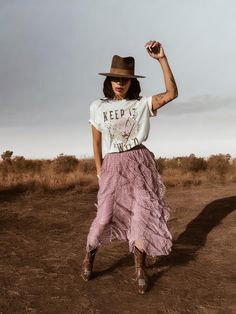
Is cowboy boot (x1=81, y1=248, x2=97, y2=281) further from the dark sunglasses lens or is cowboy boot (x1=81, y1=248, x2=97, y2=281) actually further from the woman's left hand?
the woman's left hand

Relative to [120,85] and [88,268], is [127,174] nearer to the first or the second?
[120,85]

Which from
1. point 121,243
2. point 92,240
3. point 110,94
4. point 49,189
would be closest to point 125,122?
point 110,94

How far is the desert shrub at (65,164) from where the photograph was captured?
2139 centimetres

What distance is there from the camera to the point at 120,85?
13.5ft

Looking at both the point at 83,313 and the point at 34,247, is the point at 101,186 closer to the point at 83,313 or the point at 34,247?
the point at 83,313

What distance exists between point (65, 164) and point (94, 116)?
18.2 meters

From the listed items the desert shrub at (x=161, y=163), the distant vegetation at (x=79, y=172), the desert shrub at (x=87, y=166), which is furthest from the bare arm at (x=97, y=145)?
the desert shrub at (x=87, y=166)

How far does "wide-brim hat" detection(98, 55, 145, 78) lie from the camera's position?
410cm

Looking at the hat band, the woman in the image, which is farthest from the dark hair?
the hat band

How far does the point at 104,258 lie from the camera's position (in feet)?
16.5

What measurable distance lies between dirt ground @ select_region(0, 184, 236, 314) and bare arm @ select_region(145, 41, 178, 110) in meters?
1.58

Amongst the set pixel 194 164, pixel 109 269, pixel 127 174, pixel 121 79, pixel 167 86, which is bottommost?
pixel 109 269

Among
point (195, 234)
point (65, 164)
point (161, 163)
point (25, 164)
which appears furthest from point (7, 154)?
point (195, 234)

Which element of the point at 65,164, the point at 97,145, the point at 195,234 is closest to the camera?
the point at 97,145
